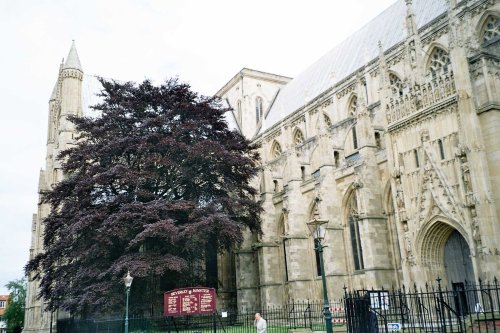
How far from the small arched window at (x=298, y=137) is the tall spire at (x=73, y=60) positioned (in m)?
20.9

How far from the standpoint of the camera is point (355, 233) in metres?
25.5

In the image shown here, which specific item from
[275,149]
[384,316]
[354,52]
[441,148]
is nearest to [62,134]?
[275,149]

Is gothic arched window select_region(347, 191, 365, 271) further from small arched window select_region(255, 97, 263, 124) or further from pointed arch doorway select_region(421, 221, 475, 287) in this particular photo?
small arched window select_region(255, 97, 263, 124)

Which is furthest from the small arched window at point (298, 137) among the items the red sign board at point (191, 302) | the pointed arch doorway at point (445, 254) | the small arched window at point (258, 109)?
the red sign board at point (191, 302)

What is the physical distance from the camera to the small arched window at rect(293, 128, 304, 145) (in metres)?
37.2

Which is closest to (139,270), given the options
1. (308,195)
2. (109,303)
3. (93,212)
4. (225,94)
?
(109,303)

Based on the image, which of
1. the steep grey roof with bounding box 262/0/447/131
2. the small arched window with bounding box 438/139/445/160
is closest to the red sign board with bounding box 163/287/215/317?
the small arched window with bounding box 438/139/445/160

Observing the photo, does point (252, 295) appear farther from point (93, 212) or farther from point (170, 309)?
point (170, 309)

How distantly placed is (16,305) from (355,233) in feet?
189

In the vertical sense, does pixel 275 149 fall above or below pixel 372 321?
above

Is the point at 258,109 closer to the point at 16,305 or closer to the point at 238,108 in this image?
the point at 238,108

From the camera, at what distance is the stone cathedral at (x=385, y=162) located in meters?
16.5

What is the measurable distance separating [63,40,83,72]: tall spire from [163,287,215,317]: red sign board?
3146 cm

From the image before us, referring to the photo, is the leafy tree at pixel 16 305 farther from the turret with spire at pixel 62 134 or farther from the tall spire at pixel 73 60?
the tall spire at pixel 73 60
